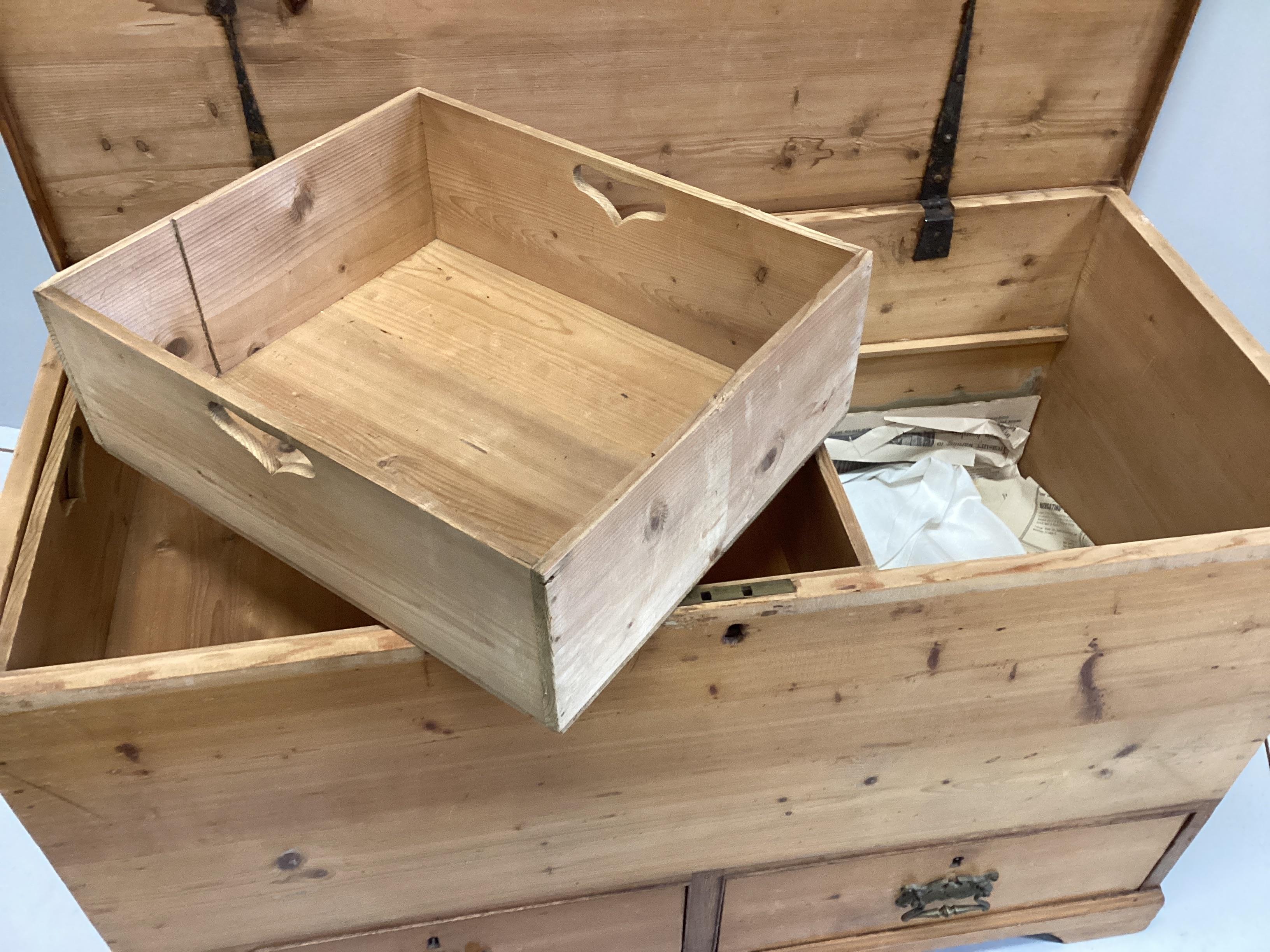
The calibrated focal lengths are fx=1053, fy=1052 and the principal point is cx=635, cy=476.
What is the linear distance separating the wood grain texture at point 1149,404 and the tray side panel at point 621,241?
0.50m

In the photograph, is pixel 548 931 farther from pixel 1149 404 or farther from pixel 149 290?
pixel 1149 404

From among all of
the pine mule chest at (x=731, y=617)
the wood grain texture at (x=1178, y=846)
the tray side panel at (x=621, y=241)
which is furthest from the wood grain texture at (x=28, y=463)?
the wood grain texture at (x=1178, y=846)

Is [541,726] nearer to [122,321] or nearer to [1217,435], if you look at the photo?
[122,321]

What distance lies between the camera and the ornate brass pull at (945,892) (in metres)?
1.12

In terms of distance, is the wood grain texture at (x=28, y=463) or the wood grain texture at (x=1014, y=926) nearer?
the wood grain texture at (x=28, y=463)

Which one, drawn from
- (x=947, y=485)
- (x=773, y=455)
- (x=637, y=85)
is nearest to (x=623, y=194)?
(x=637, y=85)

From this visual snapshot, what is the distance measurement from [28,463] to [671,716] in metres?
0.60

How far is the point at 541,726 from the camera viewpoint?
837 mm

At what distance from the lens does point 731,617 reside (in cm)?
80

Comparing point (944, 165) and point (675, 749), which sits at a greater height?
point (944, 165)

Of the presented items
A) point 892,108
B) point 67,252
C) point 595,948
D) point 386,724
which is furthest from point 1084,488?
point 67,252

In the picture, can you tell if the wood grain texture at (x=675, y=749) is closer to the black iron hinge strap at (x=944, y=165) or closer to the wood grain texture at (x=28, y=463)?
the wood grain texture at (x=28, y=463)

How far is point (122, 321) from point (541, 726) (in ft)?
1.61

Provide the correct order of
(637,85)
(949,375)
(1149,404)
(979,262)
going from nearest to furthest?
(637,85), (1149,404), (979,262), (949,375)
